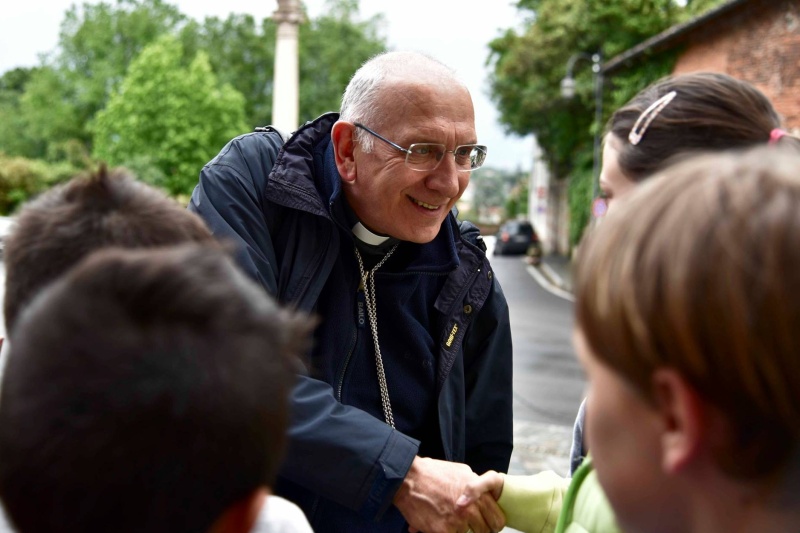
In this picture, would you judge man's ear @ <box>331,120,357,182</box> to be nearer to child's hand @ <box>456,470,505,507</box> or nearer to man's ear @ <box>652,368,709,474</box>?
child's hand @ <box>456,470,505,507</box>

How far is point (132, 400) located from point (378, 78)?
5.92 feet

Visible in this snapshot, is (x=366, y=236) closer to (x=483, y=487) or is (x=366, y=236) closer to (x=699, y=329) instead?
(x=483, y=487)

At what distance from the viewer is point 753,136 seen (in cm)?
174

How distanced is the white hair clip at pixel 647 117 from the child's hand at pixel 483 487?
2.64ft

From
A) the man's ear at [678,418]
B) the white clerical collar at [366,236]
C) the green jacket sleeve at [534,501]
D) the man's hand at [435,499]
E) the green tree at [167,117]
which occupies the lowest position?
the green tree at [167,117]

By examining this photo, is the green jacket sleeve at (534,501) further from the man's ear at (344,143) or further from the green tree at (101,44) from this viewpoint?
the green tree at (101,44)

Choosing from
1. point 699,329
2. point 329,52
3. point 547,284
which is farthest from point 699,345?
point 329,52

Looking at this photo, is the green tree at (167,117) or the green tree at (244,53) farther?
the green tree at (244,53)

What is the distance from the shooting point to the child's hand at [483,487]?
2.03 metres

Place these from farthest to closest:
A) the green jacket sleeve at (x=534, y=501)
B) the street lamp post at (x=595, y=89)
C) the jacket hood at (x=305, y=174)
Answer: the street lamp post at (x=595, y=89), the jacket hood at (x=305, y=174), the green jacket sleeve at (x=534, y=501)

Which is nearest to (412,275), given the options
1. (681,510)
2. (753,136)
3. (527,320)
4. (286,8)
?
(753,136)

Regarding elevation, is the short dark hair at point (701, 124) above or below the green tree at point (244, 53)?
above

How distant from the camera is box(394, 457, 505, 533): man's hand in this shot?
2125 millimetres

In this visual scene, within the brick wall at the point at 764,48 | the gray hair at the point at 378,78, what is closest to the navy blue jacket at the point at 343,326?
the gray hair at the point at 378,78
